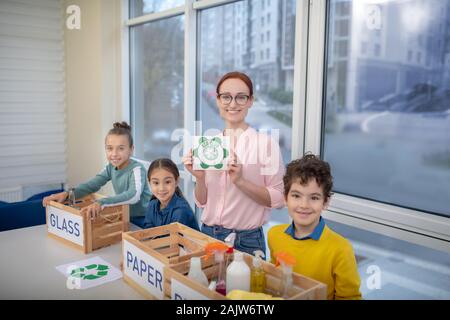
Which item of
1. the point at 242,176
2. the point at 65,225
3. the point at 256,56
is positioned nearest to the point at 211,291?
the point at 242,176

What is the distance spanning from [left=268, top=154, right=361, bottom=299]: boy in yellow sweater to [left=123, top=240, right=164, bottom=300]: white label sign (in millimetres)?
451

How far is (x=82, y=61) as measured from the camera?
3.74 meters

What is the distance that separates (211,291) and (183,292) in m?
0.13

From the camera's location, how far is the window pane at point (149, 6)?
3.16 meters

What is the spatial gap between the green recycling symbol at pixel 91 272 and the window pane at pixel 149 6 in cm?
211

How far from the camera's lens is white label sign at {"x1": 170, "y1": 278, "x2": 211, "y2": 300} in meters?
1.16

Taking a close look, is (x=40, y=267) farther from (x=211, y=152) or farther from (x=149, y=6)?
(x=149, y=6)

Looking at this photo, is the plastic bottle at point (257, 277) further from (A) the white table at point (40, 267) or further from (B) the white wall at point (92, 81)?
(B) the white wall at point (92, 81)

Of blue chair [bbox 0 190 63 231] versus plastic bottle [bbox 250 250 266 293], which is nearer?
plastic bottle [bbox 250 250 266 293]

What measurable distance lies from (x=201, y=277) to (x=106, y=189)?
264cm

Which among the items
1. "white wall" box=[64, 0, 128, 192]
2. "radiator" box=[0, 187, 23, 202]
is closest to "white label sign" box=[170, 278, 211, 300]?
"white wall" box=[64, 0, 128, 192]

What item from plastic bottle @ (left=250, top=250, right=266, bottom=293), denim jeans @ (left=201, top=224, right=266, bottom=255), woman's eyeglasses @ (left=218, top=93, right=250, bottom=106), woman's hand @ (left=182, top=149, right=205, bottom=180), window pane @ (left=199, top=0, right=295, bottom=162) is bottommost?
denim jeans @ (left=201, top=224, right=266, bottom=255)
